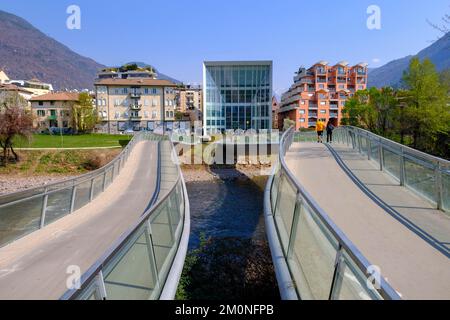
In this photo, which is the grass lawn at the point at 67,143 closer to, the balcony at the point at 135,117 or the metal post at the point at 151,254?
the balcony at the point at 135,117

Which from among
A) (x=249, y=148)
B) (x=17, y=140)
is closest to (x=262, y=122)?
(x=249, y=148)

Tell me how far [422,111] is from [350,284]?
3710 centimetres

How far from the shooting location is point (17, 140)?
37.2 m

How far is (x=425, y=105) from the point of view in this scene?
Result: 115 ft

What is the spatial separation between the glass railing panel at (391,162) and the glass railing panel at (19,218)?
9.79 m

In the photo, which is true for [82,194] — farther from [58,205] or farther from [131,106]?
[131,106]

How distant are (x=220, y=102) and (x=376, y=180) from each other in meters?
53.5

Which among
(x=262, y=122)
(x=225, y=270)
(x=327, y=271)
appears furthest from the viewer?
Answer: (x=262, y=122)

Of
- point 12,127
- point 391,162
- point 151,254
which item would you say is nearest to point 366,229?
point 151,254

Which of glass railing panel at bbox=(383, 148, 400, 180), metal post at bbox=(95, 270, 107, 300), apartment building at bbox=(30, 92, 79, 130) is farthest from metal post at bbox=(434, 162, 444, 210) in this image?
apartment building at bbox=(30, 92, 79, 130)

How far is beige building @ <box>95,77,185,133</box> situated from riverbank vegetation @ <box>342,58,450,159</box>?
43.8 m

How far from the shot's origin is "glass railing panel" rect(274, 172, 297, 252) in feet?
17.9

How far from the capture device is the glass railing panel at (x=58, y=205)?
27.7ft
